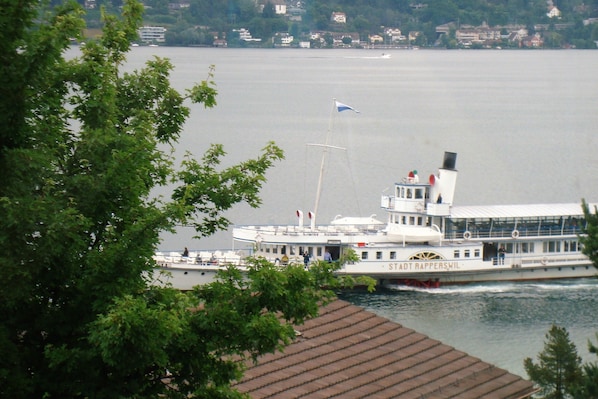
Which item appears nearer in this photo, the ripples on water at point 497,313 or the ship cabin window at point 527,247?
the ripples on water at point 497,313

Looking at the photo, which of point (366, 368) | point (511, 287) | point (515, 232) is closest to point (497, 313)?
point (511, 287)

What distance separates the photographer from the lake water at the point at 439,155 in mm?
42938

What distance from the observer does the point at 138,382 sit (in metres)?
12.6

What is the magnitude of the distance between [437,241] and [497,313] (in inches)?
228

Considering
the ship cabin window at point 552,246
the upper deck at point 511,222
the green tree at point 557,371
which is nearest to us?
the green tree at point 557,371

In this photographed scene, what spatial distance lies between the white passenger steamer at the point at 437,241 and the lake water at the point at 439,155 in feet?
3.23

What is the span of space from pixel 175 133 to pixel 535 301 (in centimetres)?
3176

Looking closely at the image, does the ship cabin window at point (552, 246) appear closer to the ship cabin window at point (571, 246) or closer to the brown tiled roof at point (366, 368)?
the ship cabin window at point (571, 246)

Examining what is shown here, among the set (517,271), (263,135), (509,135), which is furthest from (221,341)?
(509,135)

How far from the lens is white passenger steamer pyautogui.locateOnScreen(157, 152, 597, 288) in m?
47.1


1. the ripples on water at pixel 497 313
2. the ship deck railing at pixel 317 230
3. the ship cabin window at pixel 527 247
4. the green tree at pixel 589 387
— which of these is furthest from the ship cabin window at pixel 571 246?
the green tree at pixel 589 387

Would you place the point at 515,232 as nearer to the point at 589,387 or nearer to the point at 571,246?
the point at 571,246

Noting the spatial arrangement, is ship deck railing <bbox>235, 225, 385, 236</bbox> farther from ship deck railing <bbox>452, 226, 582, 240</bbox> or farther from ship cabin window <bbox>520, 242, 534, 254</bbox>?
ship cabin window <bbox>520, 242, 534, 254</bbox>

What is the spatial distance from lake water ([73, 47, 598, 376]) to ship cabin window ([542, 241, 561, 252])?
186cm
